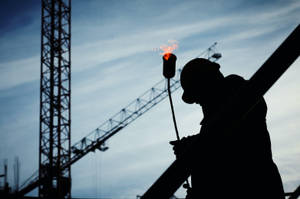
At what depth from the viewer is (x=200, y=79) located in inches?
51.6

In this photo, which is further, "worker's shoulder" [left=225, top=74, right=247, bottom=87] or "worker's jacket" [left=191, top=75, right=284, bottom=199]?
"worker's shoulder" [left=225, top=74, right=247, bottom=87]

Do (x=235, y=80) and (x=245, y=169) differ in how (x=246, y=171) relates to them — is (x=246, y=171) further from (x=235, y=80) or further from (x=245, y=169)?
(x=235, y=80)

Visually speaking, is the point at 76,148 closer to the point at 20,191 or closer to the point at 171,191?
the point at 20,191

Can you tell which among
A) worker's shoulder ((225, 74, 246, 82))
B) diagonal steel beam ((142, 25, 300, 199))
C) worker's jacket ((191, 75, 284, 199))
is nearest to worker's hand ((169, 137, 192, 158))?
worker's jacket ((191, 75, 284, 199))

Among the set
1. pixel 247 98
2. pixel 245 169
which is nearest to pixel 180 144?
pixel 245 169

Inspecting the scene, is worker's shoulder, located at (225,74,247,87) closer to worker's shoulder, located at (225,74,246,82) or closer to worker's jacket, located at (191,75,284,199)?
worker's shoulder, located at (225,74,246,82)

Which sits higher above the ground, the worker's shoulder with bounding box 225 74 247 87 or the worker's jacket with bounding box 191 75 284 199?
the worker's shoulder with bounding box 225 74 247 87

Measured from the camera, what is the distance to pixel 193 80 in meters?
1.30

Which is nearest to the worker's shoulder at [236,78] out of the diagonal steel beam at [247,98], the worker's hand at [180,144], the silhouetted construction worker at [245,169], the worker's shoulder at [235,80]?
the worker's shoulder at [235,80]

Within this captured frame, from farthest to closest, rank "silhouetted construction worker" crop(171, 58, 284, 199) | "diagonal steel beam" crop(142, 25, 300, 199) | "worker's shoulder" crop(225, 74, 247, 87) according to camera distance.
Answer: "worker's shoulder" crop(225, 74, 247, 87) < "silhouetted construction worker" crop(171, 58, 284, 199) < "diagonal steel beam" crop(142, 25, 300, 199)

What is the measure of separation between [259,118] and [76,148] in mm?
29258

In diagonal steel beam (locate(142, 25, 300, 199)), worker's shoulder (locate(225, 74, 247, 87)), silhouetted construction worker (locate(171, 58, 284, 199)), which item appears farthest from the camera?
worker's shoulder (locate(225, 74, 247, 87))

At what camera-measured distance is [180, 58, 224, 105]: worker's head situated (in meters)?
1.29

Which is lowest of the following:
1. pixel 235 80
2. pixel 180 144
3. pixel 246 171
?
pixel 246 171
